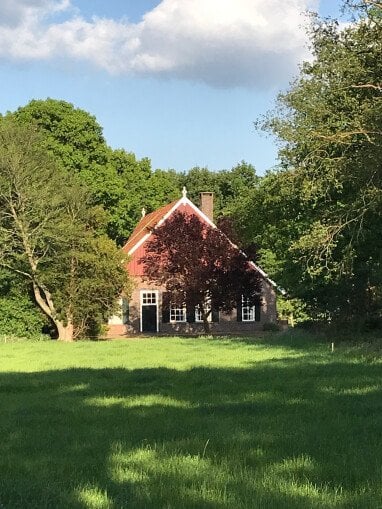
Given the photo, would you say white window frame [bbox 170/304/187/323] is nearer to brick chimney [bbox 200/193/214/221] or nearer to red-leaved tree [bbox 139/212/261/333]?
brick chimney [bbox 200/193/214/221]

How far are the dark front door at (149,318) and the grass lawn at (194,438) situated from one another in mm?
29088

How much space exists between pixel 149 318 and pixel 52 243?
1195cm

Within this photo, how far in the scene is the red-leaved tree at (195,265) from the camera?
32.4m

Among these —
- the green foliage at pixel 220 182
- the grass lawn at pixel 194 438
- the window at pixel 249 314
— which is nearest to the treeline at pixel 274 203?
the window at pixel 249 314

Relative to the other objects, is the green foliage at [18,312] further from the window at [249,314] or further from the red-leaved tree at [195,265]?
the window at [249,314]

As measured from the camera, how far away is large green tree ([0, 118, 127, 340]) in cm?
3209

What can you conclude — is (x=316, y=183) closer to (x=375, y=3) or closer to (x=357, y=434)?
(x=375, y=3)

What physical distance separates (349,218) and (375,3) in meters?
7.20

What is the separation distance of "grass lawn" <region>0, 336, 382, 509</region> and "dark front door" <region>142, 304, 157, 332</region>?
29.1 m

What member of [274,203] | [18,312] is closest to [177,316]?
[18,312]

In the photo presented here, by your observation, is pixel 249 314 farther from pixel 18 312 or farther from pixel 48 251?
pixel 48 251

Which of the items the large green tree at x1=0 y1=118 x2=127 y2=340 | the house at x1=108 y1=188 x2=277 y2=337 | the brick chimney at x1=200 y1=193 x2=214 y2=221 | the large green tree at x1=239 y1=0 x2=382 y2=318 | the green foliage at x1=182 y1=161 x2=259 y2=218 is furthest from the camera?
the green foliage at x1=182 y1=161 x2=259 y2=218

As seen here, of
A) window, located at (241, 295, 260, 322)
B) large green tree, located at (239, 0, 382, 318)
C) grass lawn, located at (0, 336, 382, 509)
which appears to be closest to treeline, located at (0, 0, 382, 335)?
large green tree, located at (239, 0, 382, 318)

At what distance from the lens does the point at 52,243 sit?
3250cm
